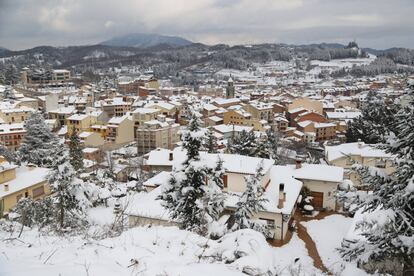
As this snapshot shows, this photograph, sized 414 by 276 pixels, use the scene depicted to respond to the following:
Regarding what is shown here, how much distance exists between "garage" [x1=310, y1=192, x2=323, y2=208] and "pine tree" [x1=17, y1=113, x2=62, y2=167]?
1982cm

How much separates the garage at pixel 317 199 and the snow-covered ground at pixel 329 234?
1.23 m

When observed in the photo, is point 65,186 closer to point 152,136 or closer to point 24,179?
point 24,179

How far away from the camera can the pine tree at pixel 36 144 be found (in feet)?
92.8

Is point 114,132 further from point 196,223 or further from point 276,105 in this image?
point 196,223

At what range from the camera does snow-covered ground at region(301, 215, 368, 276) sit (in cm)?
1205

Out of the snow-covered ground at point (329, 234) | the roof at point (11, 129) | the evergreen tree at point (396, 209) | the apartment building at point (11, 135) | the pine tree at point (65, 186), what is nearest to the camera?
the evergreen tree at point (396, 209)

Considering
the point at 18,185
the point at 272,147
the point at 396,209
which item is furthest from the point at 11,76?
the point at 396,209

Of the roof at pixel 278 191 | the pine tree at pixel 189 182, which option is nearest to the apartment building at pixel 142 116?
the roof at pixel 278 191

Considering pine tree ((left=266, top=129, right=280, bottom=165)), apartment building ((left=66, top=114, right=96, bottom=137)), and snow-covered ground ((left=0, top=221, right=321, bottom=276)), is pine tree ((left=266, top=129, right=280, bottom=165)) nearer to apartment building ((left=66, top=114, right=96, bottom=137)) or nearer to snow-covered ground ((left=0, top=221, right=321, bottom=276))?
snow-covered ground ((left=0, top=221, right=321, bottom=276))

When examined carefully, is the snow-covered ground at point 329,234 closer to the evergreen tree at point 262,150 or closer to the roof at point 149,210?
the roof at point 149,210

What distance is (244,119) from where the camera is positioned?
51.3 metres

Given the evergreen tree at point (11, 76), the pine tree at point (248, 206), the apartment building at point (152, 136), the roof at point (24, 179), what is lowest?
the apartment building at point (152, 136)

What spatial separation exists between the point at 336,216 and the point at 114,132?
1303 inches

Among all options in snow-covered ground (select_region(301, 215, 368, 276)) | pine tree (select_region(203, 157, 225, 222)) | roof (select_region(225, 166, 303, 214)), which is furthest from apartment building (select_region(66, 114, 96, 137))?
pine tree (select_region(203, 157, 225, 222))
